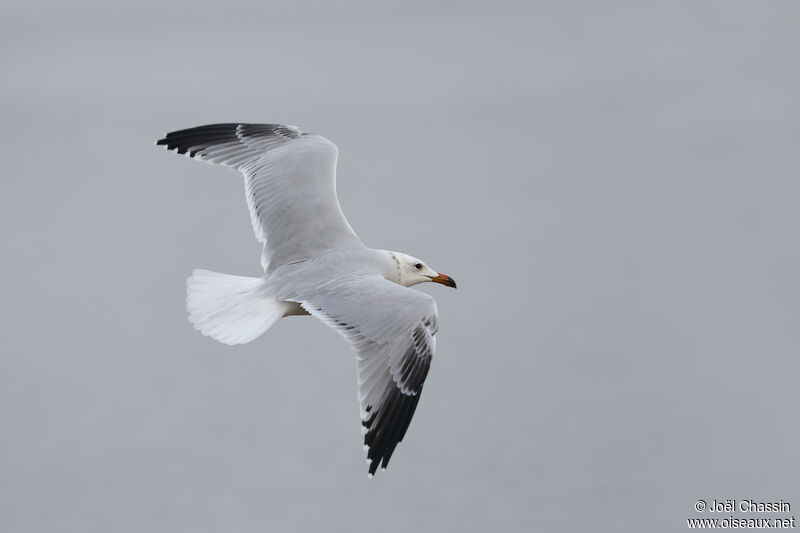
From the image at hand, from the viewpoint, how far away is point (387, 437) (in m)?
5.66

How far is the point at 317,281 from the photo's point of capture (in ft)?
21.2

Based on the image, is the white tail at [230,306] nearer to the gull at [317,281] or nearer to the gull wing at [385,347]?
the gull at [317,281]

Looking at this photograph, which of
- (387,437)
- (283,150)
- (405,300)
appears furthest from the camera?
(283,150)

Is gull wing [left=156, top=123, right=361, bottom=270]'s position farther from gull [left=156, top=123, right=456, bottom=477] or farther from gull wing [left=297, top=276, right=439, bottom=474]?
gull wing [left=297, top=276, right=439, bottom=474]

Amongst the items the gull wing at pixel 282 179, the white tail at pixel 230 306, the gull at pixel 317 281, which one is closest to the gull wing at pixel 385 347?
the gull at pixel 317 281

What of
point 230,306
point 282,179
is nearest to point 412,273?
point 282,179

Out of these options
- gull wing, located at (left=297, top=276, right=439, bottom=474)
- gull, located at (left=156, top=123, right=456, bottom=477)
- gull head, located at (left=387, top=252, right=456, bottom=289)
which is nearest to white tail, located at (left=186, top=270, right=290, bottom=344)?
gull, located at (left=156, top=123, right=456, bottom=477)

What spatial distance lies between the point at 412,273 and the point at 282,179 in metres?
1.12

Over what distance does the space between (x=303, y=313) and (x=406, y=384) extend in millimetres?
1029

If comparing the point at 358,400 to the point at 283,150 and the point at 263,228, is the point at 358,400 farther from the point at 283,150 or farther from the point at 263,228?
the point at 283,150

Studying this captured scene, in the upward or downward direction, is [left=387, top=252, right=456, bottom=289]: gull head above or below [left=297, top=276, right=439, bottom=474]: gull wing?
above

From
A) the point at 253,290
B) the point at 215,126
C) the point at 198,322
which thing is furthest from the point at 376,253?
the point at 215,126

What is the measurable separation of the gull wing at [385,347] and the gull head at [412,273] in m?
0.93

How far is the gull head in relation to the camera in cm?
714
